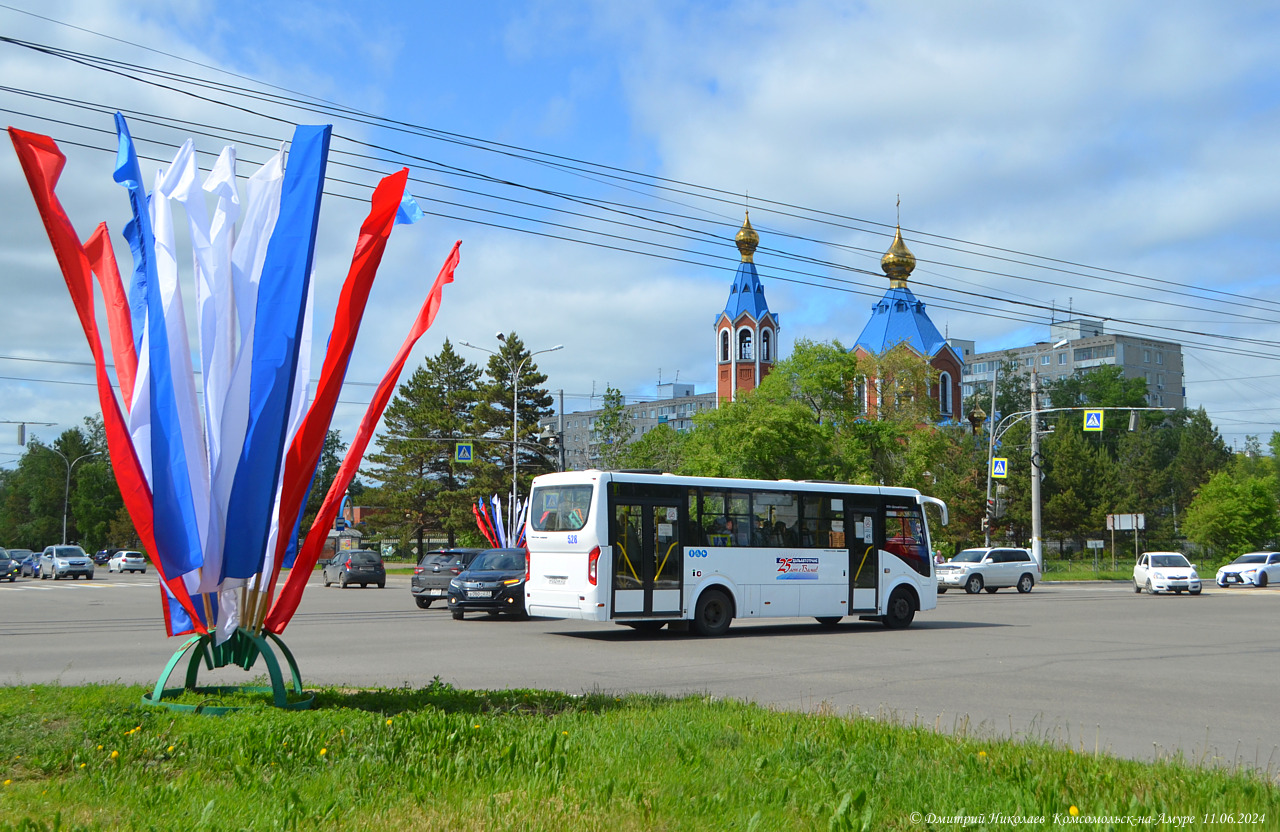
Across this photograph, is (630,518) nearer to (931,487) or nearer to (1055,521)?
(931,487)

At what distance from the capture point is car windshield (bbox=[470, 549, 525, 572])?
24.3 metres

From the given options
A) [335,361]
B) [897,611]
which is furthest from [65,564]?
[335,361]

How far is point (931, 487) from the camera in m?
63.7

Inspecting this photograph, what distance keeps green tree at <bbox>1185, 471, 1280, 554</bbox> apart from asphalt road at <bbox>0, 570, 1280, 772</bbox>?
1797 inches

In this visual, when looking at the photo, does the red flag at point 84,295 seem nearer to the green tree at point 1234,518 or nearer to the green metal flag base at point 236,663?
the green metal flag base at point 236,663

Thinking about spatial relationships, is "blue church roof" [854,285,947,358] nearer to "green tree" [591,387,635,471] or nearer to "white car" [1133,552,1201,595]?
"green tree" [591,387,635,471]

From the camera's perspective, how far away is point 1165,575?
39469 mm

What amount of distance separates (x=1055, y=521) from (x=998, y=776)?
76.9 m

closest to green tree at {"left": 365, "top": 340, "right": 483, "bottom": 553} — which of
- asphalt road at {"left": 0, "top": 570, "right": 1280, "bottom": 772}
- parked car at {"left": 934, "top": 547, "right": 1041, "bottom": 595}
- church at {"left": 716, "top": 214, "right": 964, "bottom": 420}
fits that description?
church at {"left": 716, "top": 214, "right": 964, "bottom": 420}

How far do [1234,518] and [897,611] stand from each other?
179ft

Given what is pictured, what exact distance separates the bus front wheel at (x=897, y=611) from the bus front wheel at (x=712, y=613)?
13.0 ft

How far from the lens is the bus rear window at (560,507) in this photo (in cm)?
1838

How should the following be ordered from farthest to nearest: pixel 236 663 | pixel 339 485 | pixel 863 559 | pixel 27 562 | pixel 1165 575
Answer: pixel 27 562 → pixel 1165 575 → pixel 863 559 → pixel 339 485 → pixel 236 663

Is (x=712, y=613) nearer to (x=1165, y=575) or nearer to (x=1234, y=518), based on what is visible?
(x=1165, y=575)
